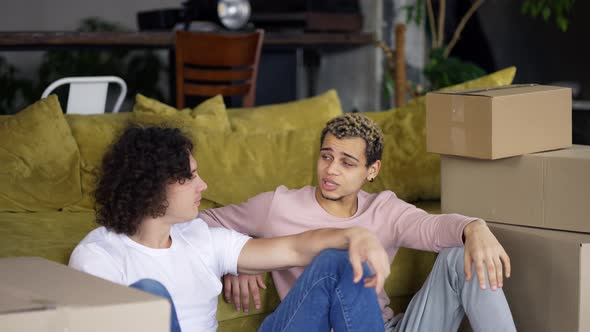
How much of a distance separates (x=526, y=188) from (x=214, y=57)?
2.13 m

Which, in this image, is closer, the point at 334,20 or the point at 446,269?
the point at 446,269

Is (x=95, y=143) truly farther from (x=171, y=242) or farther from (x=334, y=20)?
(x=334, y=20)

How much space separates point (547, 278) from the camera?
7.52ft

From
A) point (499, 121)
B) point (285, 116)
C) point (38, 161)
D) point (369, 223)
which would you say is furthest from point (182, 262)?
point (285, 116)

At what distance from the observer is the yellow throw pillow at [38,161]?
2824 millimetres

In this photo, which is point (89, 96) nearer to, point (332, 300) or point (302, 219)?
point (302, 219)

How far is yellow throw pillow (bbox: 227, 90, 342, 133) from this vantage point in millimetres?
3160

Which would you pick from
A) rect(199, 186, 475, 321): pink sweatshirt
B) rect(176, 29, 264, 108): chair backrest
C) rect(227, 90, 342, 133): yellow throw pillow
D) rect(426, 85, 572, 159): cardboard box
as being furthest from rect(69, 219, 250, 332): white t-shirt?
rect(176, 29, 264, 108): chair backrest

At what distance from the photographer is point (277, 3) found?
5484 millimetres

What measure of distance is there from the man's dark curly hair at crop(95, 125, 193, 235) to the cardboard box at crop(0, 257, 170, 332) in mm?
393

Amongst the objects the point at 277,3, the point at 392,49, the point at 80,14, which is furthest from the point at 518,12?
the point at 80,14

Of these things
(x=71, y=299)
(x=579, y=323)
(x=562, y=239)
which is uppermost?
(x=71, y=299)

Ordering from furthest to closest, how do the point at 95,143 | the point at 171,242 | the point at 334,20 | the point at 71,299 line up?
the point at 334,20, the point at 95,143, the point at 171,242, the point at 71,299

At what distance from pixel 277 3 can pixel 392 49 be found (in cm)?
73
